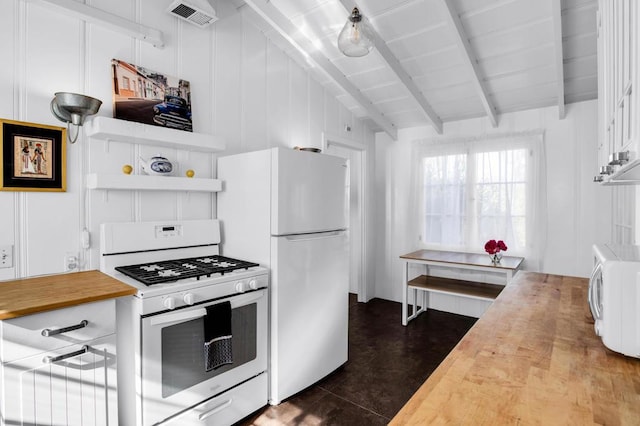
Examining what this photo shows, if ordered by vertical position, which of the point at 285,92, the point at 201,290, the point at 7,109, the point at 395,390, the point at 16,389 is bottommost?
the point at 395,390

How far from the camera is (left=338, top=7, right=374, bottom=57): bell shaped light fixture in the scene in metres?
1.95

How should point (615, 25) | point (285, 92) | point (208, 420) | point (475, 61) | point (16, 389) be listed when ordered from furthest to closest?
point (285, 92), point (475, 61), point (208, 420), point (16, 389), point (615, 25)

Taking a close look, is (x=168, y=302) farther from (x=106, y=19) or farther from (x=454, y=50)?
(x=454, y=50)

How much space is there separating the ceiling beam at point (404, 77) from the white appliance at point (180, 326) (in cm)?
197

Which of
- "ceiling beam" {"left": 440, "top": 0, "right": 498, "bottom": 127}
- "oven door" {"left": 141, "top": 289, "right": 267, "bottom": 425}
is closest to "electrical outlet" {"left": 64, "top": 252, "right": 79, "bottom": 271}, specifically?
"oven door" {"left": 141, "top": 289, "right": 267, "bottom": 425}

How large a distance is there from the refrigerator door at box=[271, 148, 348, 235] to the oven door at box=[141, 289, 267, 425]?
558 mm

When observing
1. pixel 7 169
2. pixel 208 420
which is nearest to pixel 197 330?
pixel 208 420

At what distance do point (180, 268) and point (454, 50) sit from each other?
2816mm

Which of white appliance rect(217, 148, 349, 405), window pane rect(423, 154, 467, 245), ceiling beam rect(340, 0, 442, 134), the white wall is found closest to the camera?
white appliance rect(217, 148, 349, 405)

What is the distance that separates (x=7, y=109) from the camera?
5.80 feet

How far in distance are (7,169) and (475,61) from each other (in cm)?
343

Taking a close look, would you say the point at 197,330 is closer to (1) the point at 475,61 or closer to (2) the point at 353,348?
(2) the point at 353,348

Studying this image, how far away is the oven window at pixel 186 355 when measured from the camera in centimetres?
174

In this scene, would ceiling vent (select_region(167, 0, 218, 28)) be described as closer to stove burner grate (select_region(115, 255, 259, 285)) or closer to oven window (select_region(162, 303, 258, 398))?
stove burner grate (select_region(115, 255, 259, 285))
